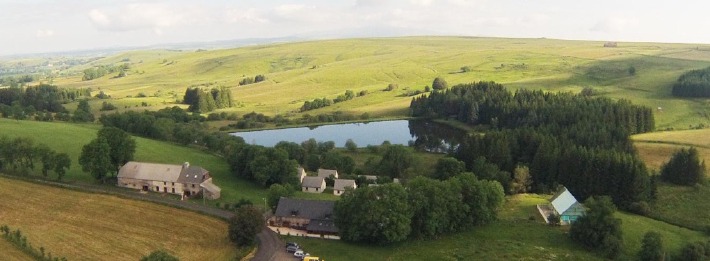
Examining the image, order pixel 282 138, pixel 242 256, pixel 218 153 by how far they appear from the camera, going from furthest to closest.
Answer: pixel 282 138, pixel 218 153, pixel 242 256

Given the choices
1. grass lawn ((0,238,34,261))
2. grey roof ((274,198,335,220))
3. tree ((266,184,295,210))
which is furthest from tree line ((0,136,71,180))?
grey roof ((274,198,335,220))

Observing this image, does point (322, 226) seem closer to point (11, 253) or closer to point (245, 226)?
point (245, 226)

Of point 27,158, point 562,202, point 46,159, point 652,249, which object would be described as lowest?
point 652,249

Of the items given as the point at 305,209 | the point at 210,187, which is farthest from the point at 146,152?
the point at 305,209

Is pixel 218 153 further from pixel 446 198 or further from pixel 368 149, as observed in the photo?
pixel 446 198

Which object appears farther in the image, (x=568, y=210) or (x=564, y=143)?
(x=564, y=143)

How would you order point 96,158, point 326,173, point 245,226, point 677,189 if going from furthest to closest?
point 326,173 → point 677,189 → point 96,158 → point 245,226

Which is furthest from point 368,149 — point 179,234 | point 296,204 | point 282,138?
point 179,234
